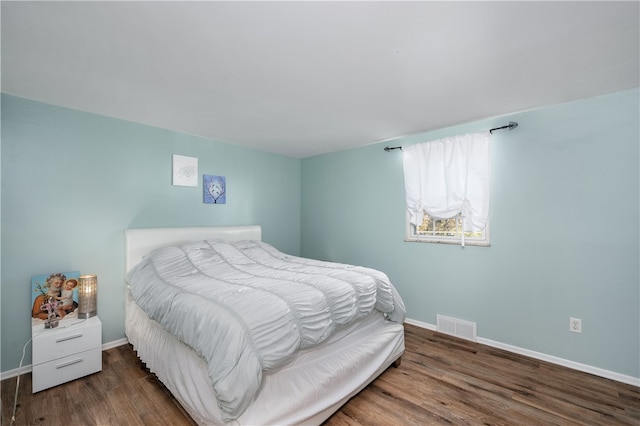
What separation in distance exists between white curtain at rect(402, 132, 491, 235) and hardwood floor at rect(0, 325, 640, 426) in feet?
4.56

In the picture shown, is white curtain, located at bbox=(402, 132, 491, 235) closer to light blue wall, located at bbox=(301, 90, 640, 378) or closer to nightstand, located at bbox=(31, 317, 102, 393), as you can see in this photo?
light blue wall, located at bbox=(301, 90, 640, 378)

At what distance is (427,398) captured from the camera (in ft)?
6.66

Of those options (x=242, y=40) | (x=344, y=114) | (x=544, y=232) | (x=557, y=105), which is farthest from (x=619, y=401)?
(x=242, y=40)

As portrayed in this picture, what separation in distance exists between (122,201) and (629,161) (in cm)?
456

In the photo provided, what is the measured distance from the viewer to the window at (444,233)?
300 centimetres

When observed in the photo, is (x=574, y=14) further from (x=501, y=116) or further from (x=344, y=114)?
(x=344, y=114)

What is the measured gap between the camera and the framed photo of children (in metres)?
2.34

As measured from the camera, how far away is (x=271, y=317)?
161cm

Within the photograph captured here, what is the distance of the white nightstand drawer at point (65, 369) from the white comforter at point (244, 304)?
563mm

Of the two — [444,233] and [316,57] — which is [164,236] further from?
[444,233]

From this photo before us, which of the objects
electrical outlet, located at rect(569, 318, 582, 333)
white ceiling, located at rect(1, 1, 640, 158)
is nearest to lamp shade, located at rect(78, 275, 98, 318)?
white ceiling, located at rect(1, 1, 640, 158)

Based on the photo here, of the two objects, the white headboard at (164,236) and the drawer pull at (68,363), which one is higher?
the white headboard at (164,236)

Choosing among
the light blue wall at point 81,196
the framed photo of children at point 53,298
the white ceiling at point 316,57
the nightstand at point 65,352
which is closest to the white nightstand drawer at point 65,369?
the nightstand at point 65,352

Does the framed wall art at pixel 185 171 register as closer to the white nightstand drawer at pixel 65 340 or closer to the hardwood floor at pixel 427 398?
the white nightstand drawer at pixel 65 340
